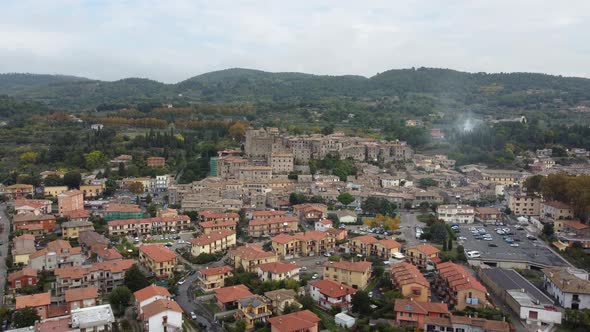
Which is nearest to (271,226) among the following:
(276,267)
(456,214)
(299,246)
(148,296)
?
(299,246)

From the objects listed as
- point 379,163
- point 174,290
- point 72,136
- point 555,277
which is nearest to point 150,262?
point 174,290

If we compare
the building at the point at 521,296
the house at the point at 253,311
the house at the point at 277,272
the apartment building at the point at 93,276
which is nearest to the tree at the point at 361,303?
the house at the point at 253,311

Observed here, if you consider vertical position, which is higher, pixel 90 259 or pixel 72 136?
pixel 72 136

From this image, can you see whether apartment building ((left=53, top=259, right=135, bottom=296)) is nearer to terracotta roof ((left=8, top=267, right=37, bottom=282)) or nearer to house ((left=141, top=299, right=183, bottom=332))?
terracotta roof ((left=8, top=267, right=37, bottom=282))

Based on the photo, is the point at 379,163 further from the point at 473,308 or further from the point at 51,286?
the point at 51,286

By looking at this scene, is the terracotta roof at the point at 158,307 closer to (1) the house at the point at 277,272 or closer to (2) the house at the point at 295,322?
(2) the house at the point at 295,322

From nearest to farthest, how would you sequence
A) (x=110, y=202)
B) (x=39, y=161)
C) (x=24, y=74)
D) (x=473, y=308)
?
1. (x=473, y=308)
2. (x=110, y=202)
3. (x=39, y=161)
4. (x=24, y=74)

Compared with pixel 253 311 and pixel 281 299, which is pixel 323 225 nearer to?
pixel 281 299
